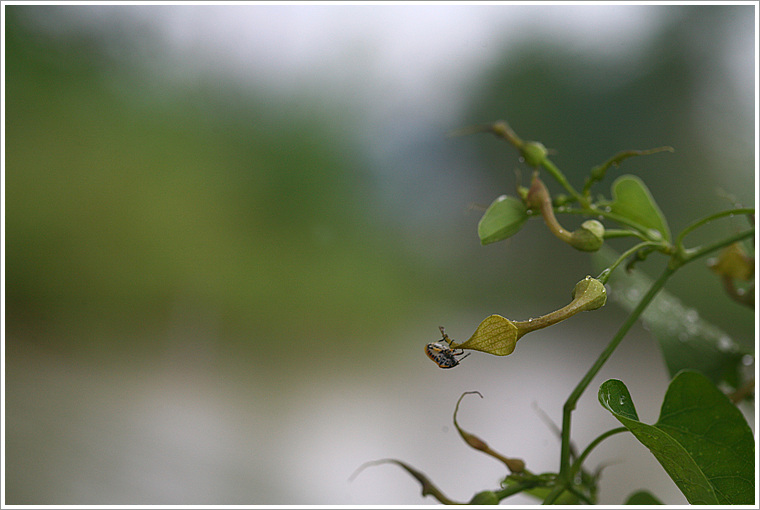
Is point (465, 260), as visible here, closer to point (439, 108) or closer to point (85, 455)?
point (439, 108)

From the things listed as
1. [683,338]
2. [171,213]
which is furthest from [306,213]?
[683,338]

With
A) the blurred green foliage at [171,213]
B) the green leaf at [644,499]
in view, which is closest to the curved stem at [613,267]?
the green leaf at [644,499]

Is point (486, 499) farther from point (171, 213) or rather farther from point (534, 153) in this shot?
point (171, 213)

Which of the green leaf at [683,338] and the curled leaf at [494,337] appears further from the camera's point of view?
the green leaf at [683,338]

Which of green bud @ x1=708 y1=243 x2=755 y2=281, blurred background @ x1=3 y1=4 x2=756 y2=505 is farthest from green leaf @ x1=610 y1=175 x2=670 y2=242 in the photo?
blurred background @ x1=3 y1=4 x2=756 y2=505

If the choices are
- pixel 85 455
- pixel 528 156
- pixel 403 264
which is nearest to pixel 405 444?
pixel 85 455

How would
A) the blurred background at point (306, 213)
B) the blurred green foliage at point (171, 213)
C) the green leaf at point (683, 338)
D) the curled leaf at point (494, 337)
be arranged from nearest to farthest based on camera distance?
the curled leaf at point (494, 337), the green leaf at point (683, 338), the blurred background at point (306, 213), the blurred green foliage at point (171, 213)

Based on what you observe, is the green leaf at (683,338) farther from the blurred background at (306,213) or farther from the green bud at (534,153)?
the blurred background at (306,213)
